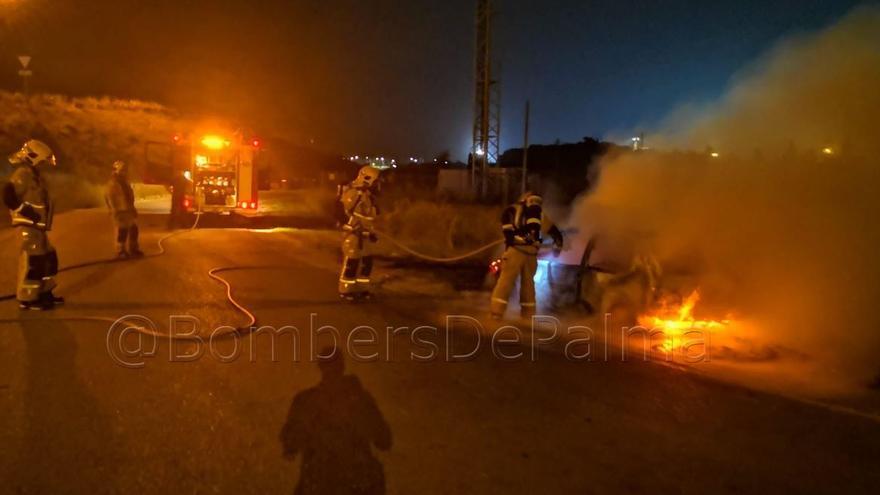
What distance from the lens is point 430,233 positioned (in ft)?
52.5

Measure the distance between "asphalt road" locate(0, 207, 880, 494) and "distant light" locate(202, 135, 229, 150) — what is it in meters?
10.3

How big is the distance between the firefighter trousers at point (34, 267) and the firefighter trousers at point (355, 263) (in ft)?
10.9

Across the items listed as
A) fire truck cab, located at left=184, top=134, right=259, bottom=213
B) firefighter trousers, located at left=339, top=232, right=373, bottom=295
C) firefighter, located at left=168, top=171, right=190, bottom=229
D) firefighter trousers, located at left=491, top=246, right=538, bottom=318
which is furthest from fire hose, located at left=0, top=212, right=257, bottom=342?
fire truck cab, located at left=184, top=134, right=259, bottom=213

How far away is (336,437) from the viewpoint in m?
→ 4.01

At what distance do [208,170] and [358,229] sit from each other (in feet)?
33.1

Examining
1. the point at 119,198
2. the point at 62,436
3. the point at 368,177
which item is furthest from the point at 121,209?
the point at 62,436

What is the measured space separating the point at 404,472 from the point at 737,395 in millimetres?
2989

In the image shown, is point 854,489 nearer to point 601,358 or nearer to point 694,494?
point 694,494

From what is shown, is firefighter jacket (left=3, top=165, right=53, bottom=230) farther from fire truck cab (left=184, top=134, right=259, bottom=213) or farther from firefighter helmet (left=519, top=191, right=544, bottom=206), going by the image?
fire truck cab (left=184, top=134, right=259, bottom=213)

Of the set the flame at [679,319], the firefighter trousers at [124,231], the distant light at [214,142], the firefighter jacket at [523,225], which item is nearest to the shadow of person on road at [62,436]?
the firefighter jacket at [523,225]

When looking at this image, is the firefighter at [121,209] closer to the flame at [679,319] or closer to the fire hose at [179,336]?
the fire hose at [179,336]

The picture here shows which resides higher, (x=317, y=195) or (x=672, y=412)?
(x=317, y=195)

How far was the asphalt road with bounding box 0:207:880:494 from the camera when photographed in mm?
3557

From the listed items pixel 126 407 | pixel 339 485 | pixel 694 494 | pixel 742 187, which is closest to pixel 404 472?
pixel 339 485
